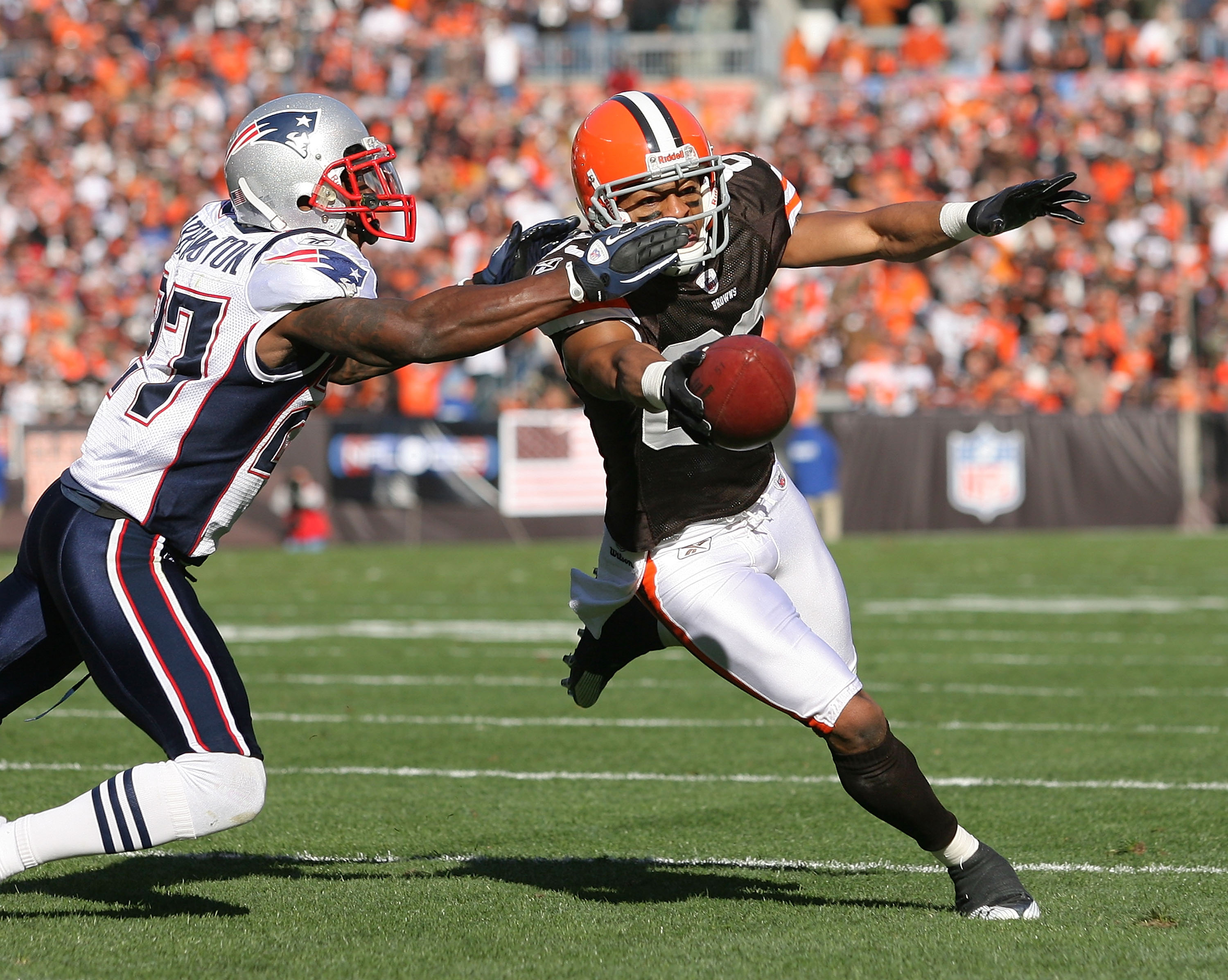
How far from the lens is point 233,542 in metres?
16.4

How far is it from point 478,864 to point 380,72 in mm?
19803

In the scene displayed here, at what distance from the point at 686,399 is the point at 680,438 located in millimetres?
637

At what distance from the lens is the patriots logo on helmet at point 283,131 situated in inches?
153

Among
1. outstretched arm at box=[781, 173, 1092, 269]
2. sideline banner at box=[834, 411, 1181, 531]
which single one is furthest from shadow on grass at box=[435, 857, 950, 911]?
sideline banner at box=[834, 411, 1181, 531]

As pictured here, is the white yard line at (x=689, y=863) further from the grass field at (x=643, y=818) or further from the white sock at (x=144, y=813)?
the white sock at (x=144, y=813)

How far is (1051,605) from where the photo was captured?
11.0 metres

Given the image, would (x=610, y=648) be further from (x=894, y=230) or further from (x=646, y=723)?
(x=646, y=723)

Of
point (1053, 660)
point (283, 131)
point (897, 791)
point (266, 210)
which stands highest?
point (283, 131)

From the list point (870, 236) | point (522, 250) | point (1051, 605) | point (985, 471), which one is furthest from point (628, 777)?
point (985, 471)

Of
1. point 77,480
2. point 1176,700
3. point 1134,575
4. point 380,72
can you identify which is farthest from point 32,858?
point 380,72

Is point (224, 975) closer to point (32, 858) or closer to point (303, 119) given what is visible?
point (32, 858)

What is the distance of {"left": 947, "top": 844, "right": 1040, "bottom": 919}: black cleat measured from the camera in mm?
3854

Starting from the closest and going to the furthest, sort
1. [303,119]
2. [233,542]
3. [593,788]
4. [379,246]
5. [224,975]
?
[224,975] → [303,119] → [593,788] → [233,542] → [379,246]

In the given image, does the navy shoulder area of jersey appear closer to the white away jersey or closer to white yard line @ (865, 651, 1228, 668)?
the white away jersey
